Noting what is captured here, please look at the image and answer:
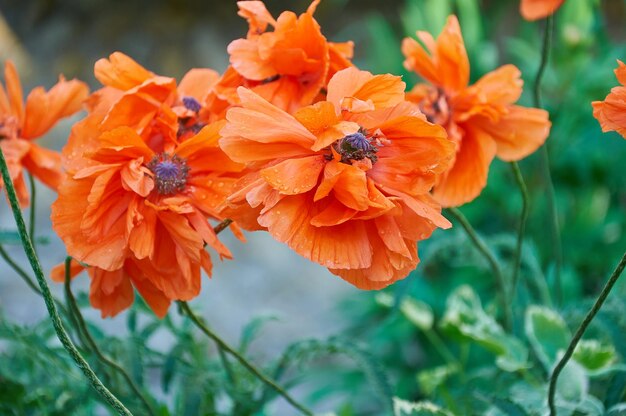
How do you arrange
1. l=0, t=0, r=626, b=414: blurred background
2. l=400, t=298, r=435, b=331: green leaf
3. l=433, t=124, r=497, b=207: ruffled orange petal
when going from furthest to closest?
l=0, t=0, r=626, b=414: blurred background → l=400, t=298, r=435, b=331: green leaf → l=433, t=124, r=497, b=207: ruffled orange petal

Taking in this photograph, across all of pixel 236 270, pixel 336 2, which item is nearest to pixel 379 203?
pixel 236 270

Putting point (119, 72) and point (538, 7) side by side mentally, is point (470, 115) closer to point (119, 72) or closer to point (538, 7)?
point (538, 7)

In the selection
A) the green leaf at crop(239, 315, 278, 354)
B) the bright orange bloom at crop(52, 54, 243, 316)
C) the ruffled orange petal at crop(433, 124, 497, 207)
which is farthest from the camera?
the green leaf at crop(239, 315, 278, 354)

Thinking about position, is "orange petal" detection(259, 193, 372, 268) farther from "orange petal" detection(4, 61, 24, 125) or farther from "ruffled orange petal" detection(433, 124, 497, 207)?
"orange petal" detection(4, 61, 24, 125)

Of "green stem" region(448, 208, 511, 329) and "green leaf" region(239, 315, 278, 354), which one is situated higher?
"green stem" region(448, 208, 511, 329)

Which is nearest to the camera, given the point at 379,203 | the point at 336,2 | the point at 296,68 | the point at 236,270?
the point at 379,203

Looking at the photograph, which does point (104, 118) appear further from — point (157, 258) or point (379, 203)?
point (379, 203)

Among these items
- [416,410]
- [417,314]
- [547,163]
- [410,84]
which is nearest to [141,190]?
[416,410]

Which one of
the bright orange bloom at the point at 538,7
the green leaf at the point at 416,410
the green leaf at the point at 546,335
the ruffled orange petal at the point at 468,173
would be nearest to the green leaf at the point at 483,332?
the green leaf at the point at 546,335

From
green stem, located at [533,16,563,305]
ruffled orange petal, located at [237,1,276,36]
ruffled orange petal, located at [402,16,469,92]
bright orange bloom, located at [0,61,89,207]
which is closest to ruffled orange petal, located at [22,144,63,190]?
bright orange bloom, located at [0,61,89,207]
